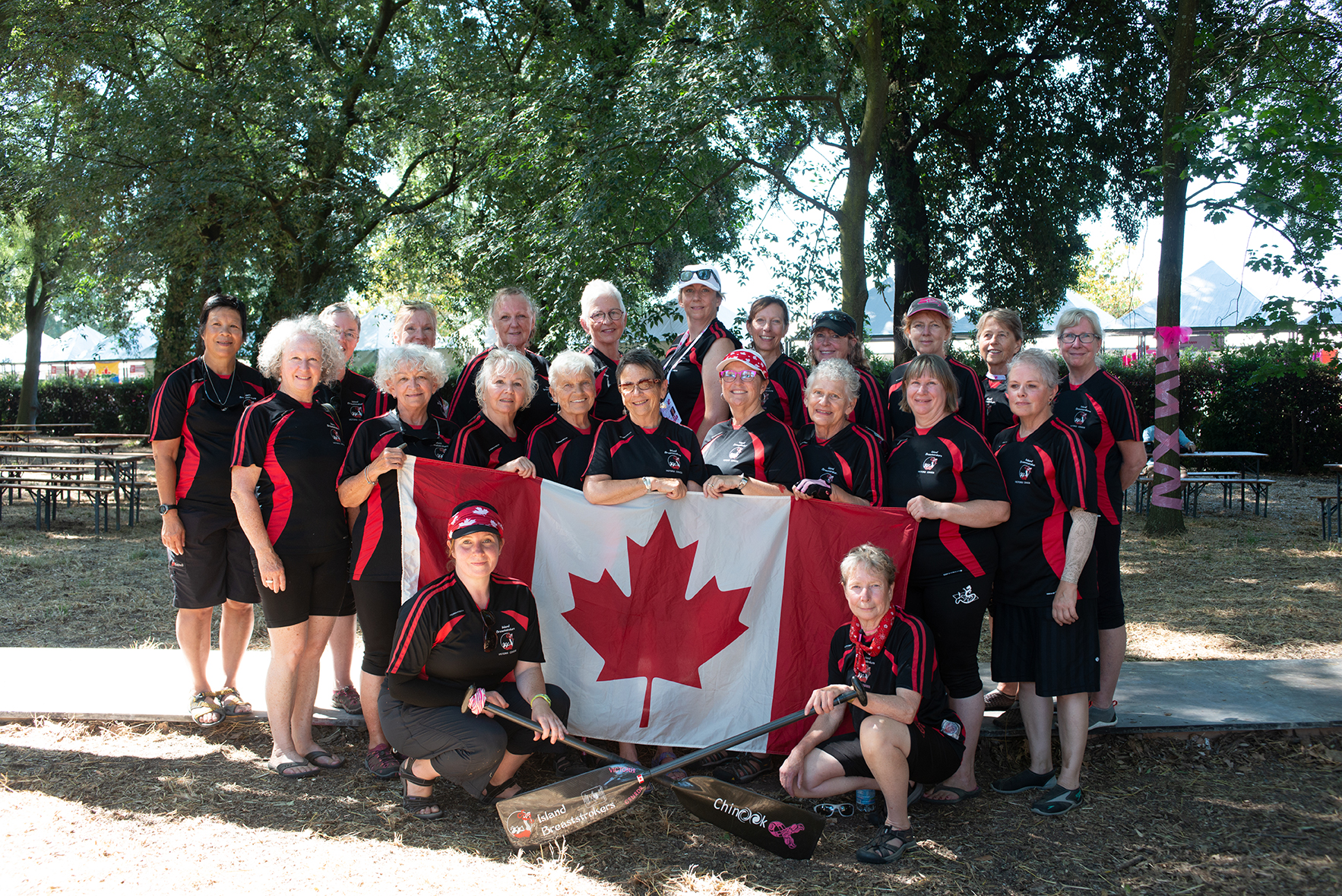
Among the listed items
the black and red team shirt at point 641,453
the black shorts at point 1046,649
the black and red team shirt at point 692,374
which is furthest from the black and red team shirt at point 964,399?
the black and red team shirt at point 641,453

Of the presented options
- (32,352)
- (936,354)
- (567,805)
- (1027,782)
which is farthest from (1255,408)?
(32,352)

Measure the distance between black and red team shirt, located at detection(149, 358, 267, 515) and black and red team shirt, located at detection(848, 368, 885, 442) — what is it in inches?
118

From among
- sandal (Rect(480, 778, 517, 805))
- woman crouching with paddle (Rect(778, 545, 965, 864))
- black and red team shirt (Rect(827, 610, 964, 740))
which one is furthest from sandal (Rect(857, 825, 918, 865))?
sandal (Rect(480, 778, 517, 805))

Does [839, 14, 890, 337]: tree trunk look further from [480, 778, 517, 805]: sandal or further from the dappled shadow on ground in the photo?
[480, 778, 517, 805]: sandal

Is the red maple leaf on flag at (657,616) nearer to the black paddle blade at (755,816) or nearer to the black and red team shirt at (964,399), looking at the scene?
the black paddle blade at (755,816)

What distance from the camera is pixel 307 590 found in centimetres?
385

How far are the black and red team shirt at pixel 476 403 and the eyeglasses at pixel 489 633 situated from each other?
109cm

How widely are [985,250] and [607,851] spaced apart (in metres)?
12.8

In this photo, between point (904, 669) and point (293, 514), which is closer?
point (904, 669)

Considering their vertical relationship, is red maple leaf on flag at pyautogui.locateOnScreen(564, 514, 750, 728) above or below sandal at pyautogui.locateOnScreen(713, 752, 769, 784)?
above

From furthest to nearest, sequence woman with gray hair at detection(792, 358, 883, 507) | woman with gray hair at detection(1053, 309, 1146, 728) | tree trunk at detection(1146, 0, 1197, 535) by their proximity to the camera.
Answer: tree trunk at detection(1146, 0, 1197, 535) → woman with gray hair at detection(1053, 309, 1146, 728) → woman with gray hair at detection(792, 358, 883, 507)

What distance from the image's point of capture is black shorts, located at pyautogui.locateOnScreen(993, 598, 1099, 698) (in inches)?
142

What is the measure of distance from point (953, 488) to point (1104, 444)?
2.99 feet

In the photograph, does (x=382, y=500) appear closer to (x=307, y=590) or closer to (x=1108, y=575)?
(x=307, y=590)
